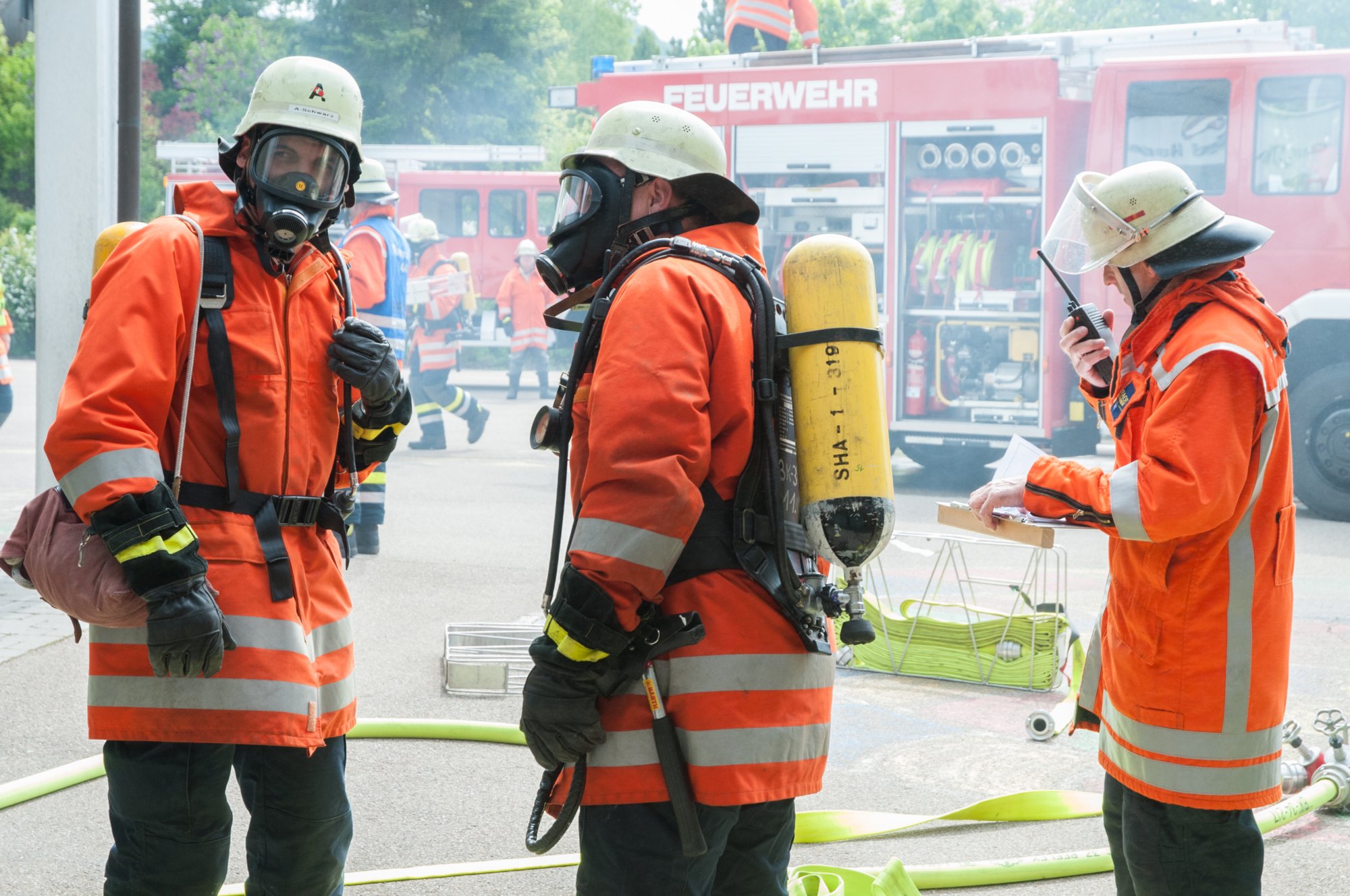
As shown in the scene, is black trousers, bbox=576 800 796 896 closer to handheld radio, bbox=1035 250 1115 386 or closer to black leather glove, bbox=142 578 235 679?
black leather glove, bbox=142 578 235 679

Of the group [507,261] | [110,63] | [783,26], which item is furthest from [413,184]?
[110,63]

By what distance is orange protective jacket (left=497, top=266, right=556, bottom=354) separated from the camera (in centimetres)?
1756

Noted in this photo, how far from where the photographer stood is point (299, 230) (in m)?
2.71

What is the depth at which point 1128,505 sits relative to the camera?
2.56 m

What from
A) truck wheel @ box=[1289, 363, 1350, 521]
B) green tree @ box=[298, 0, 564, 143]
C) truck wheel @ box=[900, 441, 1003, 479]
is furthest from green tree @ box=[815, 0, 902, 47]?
truck wheel @ box=[1289, 363, 1350, 521]

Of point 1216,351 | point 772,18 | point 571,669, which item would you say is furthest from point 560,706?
point 772,18

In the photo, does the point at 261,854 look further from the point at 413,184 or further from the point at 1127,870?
the point at 413,184

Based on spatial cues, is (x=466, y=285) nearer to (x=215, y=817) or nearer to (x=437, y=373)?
(x=437, y=373)

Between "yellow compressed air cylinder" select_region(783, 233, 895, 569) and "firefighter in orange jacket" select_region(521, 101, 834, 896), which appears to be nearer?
"firefighter in orange jacket" select_region(521, 101, 834, 896)

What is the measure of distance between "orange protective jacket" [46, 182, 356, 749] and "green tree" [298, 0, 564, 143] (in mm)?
36830

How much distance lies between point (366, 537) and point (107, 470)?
5.52 metres

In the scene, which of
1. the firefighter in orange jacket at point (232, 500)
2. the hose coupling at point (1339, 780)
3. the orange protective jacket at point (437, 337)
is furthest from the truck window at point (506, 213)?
the firefighter in orange jacket at point (232, 500)

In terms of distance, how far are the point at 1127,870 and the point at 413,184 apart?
19.5m

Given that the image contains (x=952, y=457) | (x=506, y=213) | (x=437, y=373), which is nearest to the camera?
(x=952, y=457)
